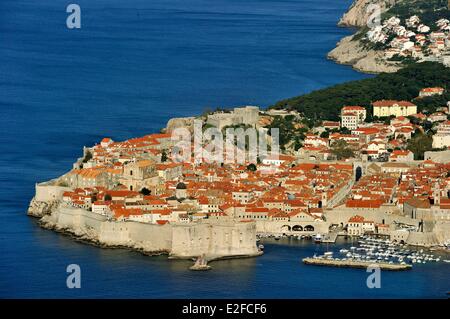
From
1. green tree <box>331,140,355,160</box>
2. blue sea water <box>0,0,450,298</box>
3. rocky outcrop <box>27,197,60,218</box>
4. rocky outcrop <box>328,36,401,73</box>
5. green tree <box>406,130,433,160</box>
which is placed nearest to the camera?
blue sea water <box>0,0,450,298</box>

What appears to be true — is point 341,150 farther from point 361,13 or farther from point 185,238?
point 361,13

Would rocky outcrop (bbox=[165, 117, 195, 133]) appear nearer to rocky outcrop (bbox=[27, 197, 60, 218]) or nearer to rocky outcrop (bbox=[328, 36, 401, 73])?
rocky outcrop (bbox=[27, 197, 60, 218])

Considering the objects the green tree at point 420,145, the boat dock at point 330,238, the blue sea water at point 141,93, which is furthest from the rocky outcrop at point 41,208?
the green tree at point 420,145

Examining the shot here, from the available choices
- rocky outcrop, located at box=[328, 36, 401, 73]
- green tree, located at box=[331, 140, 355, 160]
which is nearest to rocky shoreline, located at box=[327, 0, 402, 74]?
rocky outcrop, located at box=[328, 36, 401, 73]

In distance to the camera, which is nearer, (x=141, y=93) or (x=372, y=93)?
(x=372, y=93)

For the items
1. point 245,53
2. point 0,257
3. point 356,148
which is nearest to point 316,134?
point 356,148

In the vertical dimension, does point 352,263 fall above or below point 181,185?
below

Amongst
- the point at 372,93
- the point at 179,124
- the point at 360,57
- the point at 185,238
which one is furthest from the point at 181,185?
the point at 360,57
